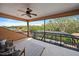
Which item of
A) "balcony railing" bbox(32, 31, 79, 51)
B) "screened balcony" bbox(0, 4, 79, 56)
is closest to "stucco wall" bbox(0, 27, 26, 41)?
"screened balcony" bbox(0, 4, 79, 56)

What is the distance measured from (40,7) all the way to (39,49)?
1211mm

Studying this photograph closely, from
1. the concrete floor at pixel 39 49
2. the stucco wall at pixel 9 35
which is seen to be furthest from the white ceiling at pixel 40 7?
the concrete floor at pixel 39 49

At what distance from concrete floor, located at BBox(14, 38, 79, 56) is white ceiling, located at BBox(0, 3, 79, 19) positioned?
0.76 meters

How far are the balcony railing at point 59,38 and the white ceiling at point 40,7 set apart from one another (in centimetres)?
58

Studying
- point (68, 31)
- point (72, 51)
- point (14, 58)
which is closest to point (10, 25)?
point (14, 58)

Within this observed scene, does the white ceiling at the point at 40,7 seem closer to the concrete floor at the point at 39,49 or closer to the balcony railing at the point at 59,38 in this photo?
the balcony railing at the point at 59,38

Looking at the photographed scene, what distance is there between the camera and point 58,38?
387 cm

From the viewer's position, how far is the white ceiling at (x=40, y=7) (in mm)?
3592

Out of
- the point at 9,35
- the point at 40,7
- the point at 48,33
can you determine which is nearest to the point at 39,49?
the point at 48,33

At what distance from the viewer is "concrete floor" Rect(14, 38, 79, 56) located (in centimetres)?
374

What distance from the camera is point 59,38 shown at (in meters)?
3.85

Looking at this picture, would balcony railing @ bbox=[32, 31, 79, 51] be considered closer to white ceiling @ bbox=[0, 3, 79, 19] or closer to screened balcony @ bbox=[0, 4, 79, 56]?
screened balcony @ bbox=[0, 4, 79, 56]

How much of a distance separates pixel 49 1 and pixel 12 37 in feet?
4.72

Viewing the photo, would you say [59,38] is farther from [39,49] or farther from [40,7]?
[40,7]
